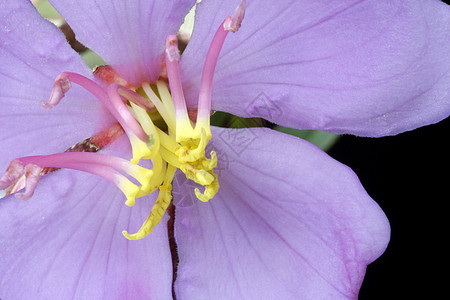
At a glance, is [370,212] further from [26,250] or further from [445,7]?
[26,250]

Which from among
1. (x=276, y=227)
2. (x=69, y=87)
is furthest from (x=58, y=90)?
(x=276, y=227)

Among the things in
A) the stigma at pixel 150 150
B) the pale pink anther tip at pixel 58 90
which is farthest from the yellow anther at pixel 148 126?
the pale pink anther tip at pixel 58 90

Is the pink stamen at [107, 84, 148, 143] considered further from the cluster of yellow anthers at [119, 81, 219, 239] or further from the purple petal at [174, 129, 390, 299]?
the purple petal at [174, 129, 390, 299]

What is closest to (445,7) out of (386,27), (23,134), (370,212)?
(386,27)

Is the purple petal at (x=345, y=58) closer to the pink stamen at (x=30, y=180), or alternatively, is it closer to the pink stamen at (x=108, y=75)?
the pink stamen at (x=108, y=75)

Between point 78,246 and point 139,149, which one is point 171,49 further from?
point 78,246

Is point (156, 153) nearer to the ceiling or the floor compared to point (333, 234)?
nearer to the ceiling
